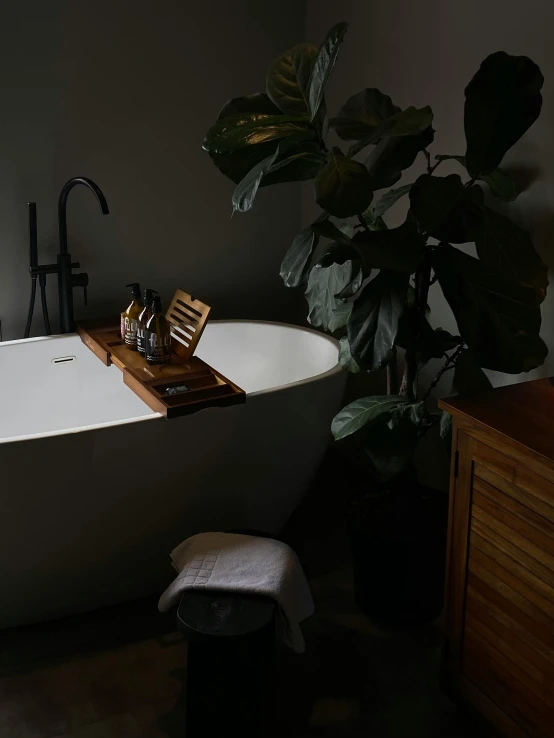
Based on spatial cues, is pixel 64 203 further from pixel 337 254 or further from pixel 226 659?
pixel 226 659

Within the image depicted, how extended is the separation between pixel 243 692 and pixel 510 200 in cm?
129

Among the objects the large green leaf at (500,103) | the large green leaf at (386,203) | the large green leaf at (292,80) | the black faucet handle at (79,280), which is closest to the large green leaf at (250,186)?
the large green leaf at (292,80)

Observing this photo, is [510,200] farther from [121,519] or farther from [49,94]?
[49,94]

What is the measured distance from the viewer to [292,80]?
1.99m

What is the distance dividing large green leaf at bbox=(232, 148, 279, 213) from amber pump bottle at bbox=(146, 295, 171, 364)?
0.68m

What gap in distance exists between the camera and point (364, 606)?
2.27 m

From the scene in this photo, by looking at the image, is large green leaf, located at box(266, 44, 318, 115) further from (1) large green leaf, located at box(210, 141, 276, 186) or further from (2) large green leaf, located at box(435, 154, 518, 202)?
(2) large green leaf, located at box(435, 154, 518, 202)

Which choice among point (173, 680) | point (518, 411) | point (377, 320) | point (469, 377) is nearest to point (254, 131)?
point (377, 320)

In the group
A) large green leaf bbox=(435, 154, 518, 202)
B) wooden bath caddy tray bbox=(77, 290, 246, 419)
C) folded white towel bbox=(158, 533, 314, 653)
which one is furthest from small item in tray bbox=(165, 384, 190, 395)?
large green leaf bbox=(435, 154, 518, 202)

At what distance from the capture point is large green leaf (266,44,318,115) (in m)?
1.97

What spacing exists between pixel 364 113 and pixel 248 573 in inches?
44.3

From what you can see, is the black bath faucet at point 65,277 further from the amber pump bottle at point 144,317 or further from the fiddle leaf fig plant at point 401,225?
the fiddle leaf fig plant at point 401,225

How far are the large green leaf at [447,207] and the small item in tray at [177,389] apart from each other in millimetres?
794

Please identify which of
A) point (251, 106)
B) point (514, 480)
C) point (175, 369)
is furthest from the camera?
point (175, 369)
